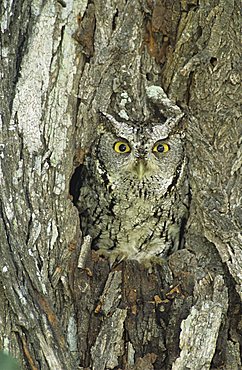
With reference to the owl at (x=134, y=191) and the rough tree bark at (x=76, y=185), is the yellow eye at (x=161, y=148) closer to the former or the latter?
the owl at (x=134, y=191)

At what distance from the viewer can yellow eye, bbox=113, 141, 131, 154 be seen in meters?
2.36

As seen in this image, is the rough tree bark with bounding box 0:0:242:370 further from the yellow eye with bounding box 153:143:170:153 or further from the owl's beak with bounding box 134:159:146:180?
the owl's beak with bounding box 134:159:146:180

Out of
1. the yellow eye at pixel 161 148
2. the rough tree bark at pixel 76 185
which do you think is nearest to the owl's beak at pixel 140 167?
A: the yellow eye at pixel 161 148

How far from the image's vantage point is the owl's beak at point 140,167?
7.54 feet

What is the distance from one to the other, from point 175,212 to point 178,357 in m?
0.75

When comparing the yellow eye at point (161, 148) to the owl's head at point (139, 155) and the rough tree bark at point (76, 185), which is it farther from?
the rough tree bark at point (76, 185)

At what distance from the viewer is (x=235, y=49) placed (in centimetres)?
234

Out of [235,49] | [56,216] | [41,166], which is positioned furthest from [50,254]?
[235,49]

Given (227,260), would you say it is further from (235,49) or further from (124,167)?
(235,49)

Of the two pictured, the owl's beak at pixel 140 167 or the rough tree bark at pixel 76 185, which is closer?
the rough tree bark at pixel 76 185

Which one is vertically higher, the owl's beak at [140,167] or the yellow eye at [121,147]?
the yellow eye at [121,147]

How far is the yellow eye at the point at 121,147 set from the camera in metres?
2.36

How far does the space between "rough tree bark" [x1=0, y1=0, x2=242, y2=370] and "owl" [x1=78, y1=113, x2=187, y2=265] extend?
85 millimetres

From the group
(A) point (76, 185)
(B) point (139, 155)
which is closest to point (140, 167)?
(B) point (139, 155)
